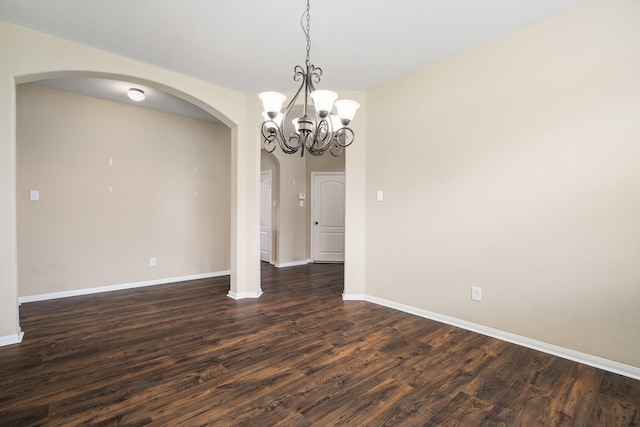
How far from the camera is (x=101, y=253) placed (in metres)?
4.19

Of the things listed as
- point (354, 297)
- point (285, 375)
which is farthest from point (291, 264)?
point (285, 375)

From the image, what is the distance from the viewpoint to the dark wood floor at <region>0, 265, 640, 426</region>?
1.70 metres

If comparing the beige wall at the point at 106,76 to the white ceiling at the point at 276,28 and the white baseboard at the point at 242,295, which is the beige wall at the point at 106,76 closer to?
the white baseboard at the point at 242,295

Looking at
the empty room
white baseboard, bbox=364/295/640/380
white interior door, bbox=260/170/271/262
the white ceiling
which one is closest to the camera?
the empty room

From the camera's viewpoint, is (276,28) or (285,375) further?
(276,28)

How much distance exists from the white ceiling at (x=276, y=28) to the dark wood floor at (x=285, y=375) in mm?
2719

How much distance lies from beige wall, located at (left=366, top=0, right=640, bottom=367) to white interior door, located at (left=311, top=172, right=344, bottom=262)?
3244 millimetres

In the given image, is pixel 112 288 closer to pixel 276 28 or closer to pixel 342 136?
pixel 342 136

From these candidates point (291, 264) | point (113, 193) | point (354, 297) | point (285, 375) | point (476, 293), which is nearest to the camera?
point (285, 375)

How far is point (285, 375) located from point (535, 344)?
6.94 feet

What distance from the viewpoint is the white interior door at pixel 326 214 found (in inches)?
268

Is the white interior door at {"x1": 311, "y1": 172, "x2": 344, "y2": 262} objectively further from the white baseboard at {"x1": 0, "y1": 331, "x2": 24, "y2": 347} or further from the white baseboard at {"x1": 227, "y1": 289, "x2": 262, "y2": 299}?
the white baseboard at {"x1": 0, "y1": 331, "x2": 24, "y2": 347}

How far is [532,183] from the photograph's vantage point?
8.28 ft

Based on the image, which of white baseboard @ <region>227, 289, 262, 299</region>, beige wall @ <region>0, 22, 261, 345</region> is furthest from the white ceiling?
white baseboard @ <region>227, 289, 262, 299</region>
